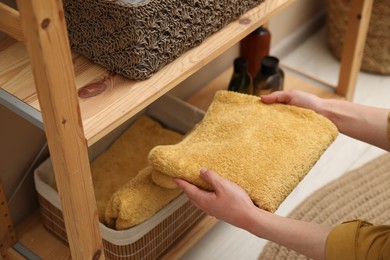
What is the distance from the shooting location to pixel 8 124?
3.41 feet

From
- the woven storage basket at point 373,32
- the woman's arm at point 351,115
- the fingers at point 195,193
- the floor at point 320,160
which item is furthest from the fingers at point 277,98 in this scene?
the woven storage basket at point 373,32

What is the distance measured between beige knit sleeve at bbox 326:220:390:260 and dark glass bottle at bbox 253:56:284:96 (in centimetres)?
55

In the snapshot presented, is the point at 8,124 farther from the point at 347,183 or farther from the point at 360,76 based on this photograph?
the point at 360,76

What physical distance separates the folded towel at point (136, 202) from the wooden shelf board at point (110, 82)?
0.24 meters

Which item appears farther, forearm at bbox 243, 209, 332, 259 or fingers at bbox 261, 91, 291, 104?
fingers at bbox 261, 91, 291, 104

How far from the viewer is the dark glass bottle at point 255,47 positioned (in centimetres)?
142

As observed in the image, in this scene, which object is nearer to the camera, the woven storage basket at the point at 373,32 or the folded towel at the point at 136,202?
the folded towel at the point at 136,202

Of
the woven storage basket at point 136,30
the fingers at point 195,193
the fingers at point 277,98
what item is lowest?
the fingers at point 195,193

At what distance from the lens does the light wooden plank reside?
0.63 meters

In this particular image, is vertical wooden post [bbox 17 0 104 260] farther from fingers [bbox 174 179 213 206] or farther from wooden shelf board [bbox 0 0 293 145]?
fingers [bbox 174 179 213 206]

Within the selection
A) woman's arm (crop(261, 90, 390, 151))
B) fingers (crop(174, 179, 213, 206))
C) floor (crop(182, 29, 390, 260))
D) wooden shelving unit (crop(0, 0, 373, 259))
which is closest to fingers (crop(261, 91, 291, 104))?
woman's arm (crop(261, 90, 390, 151))

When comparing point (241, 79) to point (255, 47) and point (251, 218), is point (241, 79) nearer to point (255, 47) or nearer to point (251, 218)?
point (255, 47)

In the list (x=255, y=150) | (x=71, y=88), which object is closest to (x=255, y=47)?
(x=255, y=150)

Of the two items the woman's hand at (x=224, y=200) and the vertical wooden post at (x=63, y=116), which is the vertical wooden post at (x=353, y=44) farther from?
the vertical wooden post at (x=63, y=116)
